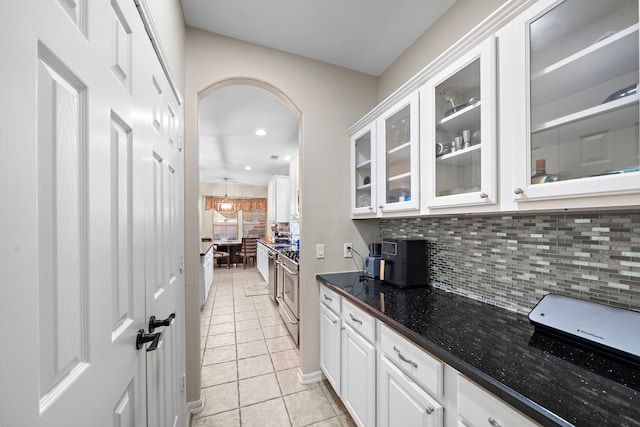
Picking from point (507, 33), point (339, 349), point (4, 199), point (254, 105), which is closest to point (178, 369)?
point (339, 349)

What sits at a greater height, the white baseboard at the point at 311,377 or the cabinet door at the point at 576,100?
the cabinet door at the point at 576,100

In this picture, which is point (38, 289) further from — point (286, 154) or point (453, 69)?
point (286, 154)

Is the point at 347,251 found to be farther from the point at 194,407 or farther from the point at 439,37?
the point at 439,37

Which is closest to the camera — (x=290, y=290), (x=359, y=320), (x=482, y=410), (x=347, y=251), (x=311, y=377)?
(x=482, y=410)

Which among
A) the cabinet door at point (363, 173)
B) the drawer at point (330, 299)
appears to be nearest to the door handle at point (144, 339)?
the drawer at point (330, 299)

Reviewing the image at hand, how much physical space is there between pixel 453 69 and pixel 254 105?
2.22 metres

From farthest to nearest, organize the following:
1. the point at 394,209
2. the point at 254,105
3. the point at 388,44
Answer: the point at 254,105, the point at 388,44, the point at 394,209

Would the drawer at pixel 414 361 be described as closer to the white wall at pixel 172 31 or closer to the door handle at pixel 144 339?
the door handle at pixel 144 339

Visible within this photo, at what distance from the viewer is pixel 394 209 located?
5.41 feet

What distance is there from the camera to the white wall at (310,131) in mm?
1769

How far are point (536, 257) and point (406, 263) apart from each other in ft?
2.21

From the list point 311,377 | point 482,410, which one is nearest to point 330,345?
point 311,377

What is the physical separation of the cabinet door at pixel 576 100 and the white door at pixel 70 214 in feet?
4.45

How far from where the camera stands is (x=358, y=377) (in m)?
1.47
